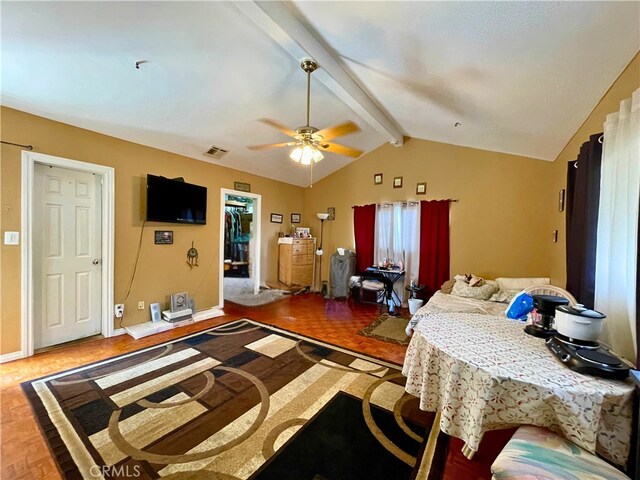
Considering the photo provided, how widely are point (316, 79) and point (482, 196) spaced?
316cm

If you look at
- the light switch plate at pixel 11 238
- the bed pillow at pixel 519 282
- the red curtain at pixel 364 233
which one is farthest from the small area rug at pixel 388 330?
the light switch plate at pixel 11 238


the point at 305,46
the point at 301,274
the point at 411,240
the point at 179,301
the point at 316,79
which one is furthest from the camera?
the point at 301,274

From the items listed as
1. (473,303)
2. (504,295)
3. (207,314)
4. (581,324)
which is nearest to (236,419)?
(581,324)

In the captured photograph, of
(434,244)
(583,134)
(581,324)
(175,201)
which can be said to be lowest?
(581,324)

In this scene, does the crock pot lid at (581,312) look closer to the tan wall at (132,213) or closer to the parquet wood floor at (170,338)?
the parquet wood floor at (170,338)

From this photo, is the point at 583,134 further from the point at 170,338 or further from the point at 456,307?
the point at 170,338

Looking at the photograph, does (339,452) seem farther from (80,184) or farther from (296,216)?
(296,216)

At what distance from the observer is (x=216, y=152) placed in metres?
4.04

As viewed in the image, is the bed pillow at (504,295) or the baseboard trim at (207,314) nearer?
the bed pillow at (504,295)

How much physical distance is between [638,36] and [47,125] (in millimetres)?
4781

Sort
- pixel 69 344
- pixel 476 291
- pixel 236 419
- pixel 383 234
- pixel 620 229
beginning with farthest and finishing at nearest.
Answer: pixel 383 234, pixel 476 291, pixel 69 344, pixel 236 419, pixel 620 229

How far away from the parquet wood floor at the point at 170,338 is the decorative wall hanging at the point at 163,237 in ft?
4.05

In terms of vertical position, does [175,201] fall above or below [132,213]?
above

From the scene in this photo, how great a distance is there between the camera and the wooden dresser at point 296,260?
5508 millimetres
